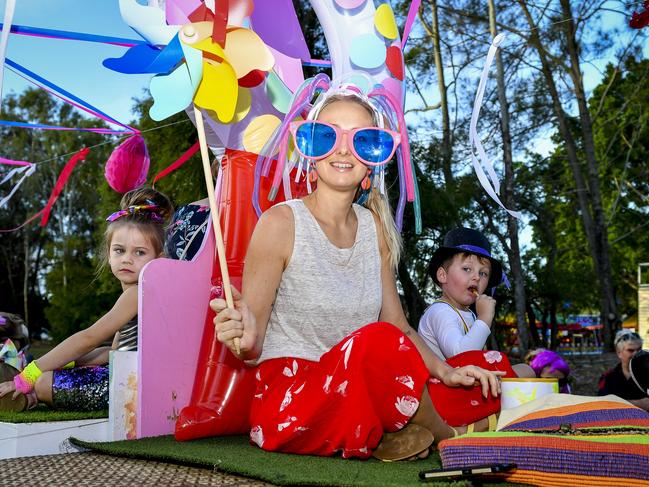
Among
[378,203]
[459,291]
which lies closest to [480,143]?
[378,203]

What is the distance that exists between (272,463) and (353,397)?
0.89 feet

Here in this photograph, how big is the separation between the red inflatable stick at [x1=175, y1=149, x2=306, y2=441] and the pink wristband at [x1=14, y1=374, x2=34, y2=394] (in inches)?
30.2

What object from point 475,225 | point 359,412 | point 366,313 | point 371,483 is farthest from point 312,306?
point 475,225

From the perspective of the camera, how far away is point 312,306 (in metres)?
2.28

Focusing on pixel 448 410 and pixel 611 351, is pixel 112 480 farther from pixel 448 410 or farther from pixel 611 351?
pixel 611 351

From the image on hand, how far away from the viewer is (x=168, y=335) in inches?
105

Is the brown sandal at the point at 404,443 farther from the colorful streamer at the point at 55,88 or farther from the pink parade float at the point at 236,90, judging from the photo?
the colorful streamer at the point at 55,88

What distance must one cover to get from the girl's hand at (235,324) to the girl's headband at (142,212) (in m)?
1.49

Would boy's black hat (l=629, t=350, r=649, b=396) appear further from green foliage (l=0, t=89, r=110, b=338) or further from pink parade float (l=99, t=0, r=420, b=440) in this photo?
green foliage (l=0, t=89, r=110, b=338)

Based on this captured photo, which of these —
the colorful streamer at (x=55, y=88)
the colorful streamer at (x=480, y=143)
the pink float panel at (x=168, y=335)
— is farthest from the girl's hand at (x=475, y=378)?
the colorful streamer at (x=55, y=88)

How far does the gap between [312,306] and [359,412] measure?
420 millimetres

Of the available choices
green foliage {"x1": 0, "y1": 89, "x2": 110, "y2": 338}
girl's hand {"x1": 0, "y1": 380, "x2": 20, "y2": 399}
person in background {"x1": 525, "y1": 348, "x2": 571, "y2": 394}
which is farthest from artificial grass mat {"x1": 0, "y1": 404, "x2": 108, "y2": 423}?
green foliage {"x1": 0, "y1": 89, "x2": 110, "y2": 338}

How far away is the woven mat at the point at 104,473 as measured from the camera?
1.73 metres

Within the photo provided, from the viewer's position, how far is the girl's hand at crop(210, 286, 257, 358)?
188 cm
